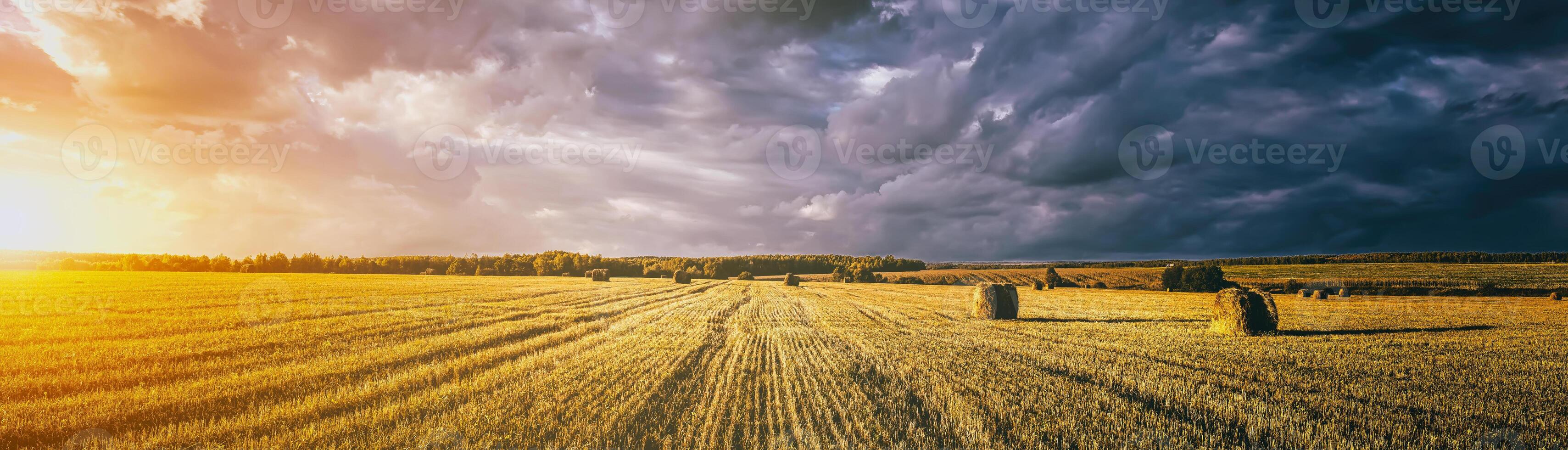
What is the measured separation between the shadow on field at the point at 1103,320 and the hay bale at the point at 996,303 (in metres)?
0.55

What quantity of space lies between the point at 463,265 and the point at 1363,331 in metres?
104

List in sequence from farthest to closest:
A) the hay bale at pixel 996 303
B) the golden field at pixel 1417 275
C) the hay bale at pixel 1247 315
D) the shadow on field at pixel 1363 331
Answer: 1. the golden field at pixel 1417 275
2. the hay bale at pixel 996 303
3. the hay bale at pixel 1247 315
4. the shadow on field at pixel 1363 331

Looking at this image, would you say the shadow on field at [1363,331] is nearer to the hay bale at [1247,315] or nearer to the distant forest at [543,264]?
the hay bale at [1247,315]

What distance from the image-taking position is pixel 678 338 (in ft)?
46.1

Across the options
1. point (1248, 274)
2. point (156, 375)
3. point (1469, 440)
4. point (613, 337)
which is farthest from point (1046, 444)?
point (1248, 274)

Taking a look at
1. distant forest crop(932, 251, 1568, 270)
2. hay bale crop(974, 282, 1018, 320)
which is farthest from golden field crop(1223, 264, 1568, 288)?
hay bale crop(974, 282, 1018, 320)

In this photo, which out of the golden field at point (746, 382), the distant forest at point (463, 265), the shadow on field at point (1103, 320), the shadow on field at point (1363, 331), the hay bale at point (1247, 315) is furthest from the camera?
the distant forest at point (463, 265)

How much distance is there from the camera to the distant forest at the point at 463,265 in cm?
7775

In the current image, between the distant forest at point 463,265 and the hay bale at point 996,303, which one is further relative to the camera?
the distant forest at point 463,265

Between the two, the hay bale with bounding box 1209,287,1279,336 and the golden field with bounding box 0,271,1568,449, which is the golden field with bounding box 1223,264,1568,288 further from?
the hay bale with bounding box 1209,287,1279,336

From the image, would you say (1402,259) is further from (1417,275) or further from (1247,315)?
(1247,315)

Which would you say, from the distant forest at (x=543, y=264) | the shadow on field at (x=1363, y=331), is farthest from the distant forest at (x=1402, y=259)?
the shadow on field at (x=1363, y=331)

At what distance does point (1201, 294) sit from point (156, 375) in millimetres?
57149

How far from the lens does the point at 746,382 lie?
909 cm
